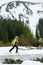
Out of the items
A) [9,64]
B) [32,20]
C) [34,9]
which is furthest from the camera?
[34,9]

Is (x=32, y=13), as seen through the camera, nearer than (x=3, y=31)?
No

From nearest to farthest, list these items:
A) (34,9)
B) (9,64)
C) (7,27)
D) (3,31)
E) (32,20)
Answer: (9,64)
(3,31)
(7,27)
(32,20)
(34,9)

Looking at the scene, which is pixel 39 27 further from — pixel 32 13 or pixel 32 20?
pixel 32 13

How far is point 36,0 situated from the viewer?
98.8m

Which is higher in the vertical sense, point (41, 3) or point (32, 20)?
point (41, 3)

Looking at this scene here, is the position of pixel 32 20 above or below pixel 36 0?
below

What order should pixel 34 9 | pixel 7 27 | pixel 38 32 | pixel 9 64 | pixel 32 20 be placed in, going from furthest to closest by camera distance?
pixel 34 9 → pixel 32 20 → pixel 38 32 → pixel 7 27 → pixel 9 64

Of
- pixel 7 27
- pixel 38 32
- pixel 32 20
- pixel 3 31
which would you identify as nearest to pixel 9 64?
pixel 3 31

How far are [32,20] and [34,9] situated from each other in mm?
8515

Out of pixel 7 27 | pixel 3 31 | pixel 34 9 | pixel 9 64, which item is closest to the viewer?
pixel 9 64

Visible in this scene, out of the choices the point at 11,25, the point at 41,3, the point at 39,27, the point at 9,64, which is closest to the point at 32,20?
the point at 41,3

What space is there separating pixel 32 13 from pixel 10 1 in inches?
377

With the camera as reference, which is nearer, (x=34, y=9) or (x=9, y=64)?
(x=9, y=64)

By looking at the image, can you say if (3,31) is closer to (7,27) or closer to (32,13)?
(7,27)
